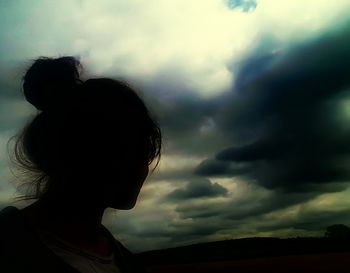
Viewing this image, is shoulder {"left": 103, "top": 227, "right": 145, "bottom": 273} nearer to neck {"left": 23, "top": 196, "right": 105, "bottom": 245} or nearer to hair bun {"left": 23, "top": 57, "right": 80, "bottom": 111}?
neck {"left": 23, "top": 196, "right": 105, "bottom": 245}

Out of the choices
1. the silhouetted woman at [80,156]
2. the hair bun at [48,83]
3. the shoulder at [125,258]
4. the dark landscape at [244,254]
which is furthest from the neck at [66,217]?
the dark landscape at [244,254]

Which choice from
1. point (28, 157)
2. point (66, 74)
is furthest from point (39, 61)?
point (28, 157)

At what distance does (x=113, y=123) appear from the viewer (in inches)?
54.2

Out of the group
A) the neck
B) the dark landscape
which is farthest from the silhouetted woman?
the dark landscape

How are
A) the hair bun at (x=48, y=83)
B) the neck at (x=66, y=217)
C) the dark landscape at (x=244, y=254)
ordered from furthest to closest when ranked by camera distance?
1. the dark landscape at (x=244, y=254)
2. the hair bun at (x=48, y=83)
3. the neck at (x=66, y=217)

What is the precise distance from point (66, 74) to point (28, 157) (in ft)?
1.11

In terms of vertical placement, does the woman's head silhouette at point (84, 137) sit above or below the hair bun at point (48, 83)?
below

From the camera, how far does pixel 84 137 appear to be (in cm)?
135

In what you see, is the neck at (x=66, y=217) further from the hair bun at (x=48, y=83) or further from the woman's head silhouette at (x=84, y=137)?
the hair bun at (x=48, y=83)

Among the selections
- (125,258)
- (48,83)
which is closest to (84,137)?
(48,83)

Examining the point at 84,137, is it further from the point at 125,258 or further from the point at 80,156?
the point at 125,258

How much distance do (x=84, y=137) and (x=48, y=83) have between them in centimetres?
25

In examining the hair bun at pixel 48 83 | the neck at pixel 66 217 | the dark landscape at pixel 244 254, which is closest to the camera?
the neck at pixel 66 217

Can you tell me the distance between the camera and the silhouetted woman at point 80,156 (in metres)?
1.27
